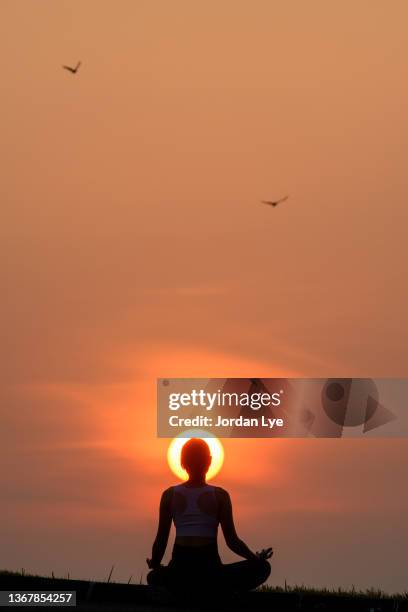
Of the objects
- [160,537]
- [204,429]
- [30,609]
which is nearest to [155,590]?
[160,537]

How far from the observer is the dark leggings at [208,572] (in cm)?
1188

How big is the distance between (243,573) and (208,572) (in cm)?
31

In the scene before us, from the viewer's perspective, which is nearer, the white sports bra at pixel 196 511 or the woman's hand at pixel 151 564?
the white sports bra at pixel 196 511

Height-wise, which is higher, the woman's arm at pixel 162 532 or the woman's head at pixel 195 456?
the woman's head at pixel 195 456

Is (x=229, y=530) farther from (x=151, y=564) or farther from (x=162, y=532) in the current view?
(x=151, y=564)

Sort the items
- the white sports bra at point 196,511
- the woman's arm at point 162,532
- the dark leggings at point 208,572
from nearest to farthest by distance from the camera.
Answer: the dark leggings at point 208,572 → the white sports bra at point 196,511 → the woman's arm at point 162,532

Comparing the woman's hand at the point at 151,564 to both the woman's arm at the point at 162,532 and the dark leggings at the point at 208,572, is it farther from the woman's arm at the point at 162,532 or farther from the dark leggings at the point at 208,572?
the dark leggings at the point at 208,572

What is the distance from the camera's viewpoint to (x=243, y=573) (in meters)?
12.0

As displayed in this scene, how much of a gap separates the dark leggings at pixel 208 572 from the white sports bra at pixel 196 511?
0.14 meters

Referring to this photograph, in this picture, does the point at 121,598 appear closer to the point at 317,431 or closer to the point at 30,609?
the point at 30,609

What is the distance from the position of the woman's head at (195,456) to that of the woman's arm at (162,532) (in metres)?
0.31

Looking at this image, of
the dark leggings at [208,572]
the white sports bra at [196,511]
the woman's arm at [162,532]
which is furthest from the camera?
the woman's arm at [162,532]

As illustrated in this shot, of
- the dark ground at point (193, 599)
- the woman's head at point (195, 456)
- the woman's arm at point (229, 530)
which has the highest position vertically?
the woman's head at point (195, 456)

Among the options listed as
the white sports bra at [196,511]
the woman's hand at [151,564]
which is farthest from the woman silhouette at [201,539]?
the woman's hand at [151,564]
